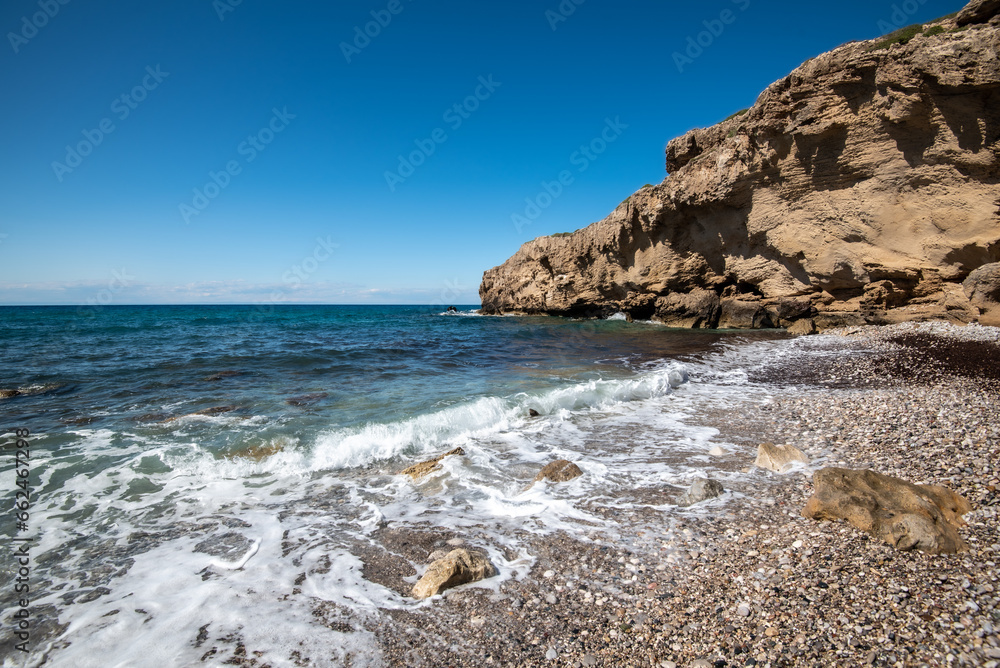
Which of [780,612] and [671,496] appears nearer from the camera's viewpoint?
[780,612]

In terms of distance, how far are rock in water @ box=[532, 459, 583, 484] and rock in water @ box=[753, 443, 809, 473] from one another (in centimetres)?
253

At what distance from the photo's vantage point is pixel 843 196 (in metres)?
22.2

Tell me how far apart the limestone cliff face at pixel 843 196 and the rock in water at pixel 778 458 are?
18746mm

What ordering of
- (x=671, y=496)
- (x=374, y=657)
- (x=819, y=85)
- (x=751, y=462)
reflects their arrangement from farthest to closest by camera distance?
(x=819, y=85), (x=751, y=462), (x=671, y=496), (x=374, y=657)

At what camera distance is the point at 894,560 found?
3.61 m

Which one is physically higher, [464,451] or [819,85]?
[819,85]

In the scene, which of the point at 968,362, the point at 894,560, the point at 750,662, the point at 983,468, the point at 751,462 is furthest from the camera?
the point at 968,362

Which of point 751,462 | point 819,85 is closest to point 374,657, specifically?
point 751,462

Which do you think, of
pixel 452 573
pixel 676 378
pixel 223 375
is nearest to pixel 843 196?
pixel 676 378

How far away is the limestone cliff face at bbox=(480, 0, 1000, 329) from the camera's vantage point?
1770 centimetres

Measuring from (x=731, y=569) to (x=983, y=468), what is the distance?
3.69 metres

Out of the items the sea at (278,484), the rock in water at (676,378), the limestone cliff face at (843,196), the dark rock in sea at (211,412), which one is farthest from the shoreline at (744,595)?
the limestone cliff face at (843,196)

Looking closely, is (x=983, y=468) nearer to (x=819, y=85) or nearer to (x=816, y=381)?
(x=816, y=381)

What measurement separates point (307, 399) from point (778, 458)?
32.9 ft
